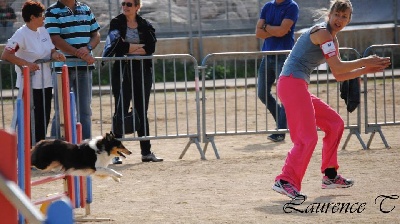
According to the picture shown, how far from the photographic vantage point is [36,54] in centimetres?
1027

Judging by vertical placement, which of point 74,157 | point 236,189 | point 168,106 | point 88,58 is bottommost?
point 168,106

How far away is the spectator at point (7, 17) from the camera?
1914cm

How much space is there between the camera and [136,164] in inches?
422

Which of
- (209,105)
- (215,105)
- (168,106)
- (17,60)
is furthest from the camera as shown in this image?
(168,106)

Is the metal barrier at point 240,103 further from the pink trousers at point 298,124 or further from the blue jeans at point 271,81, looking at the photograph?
the pink trousers at point 298,124

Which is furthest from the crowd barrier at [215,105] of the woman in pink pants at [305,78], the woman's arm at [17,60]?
the woman in pink pants at [305,78]

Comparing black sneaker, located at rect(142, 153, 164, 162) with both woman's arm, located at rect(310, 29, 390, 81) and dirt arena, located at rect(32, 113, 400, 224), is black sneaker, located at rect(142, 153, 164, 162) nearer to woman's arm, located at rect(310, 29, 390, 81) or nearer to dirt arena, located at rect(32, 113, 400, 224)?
dirt arena, located at rect(32, 113, 400, 224)

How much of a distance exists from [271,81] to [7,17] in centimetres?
878

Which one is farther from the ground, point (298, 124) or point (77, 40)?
point (77, 40)

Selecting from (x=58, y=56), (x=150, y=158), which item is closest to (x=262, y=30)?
(x=150, y=158)

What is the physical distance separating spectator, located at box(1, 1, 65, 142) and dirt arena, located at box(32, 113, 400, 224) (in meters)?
1.09

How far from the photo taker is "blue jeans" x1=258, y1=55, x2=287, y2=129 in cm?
1173

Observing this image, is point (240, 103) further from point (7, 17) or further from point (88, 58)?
point (88, 58)

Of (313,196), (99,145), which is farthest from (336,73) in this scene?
(99,145)
